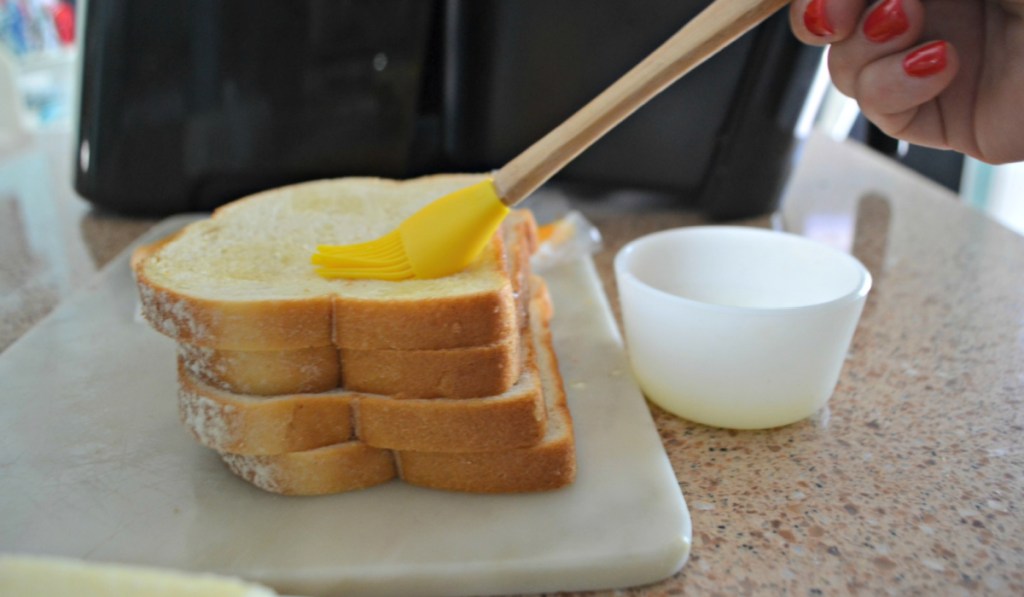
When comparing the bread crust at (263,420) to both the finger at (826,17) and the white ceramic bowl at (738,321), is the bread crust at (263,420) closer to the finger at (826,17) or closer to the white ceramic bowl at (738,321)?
the white ceramic bowl at (738,321)

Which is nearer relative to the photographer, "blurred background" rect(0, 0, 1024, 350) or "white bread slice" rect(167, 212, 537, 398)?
"white bread slice" rect(167, 212, 537, 398)

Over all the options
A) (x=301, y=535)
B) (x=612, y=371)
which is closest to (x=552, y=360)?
(x=612, y=371)

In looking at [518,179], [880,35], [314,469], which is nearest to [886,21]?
[880,35]

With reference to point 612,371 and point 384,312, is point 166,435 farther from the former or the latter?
point 612,371

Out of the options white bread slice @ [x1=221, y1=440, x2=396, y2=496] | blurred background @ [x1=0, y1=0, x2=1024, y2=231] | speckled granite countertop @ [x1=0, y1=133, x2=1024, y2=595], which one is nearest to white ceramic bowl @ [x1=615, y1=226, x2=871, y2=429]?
speckled granite countertop @ [x1=0, y1=133, x2=1024, y2=595]

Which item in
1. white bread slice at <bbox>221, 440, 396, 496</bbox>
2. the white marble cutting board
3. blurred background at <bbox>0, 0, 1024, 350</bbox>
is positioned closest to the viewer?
the white marble cutting board

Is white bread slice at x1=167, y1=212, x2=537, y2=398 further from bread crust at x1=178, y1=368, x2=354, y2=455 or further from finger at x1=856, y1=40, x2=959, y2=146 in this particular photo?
finger at x1=856, y1=40, x2=959, y2=146

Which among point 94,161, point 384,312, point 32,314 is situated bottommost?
point 32,314

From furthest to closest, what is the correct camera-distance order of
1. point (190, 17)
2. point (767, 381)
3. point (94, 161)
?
1. point (94, 161)
2. point (190, 17)
3. point (767, 381)
